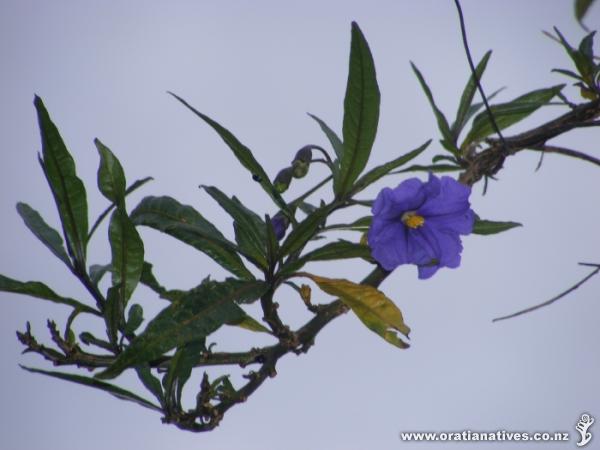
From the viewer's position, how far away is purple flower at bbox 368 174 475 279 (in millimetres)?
1296

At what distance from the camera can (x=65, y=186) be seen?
1.29 meters

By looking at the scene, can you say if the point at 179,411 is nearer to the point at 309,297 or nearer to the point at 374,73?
the point at 309,297

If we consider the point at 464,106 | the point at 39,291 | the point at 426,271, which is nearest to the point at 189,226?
the point at 39,291

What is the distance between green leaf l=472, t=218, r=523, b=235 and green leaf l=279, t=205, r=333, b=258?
1.38 ft

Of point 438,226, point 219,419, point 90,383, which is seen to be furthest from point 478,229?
point 90,383

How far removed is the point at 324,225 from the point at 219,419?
442 mm

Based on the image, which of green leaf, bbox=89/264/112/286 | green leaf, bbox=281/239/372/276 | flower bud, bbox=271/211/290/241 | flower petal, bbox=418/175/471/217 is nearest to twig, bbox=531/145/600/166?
flower petal, bbox=418/175/471/217

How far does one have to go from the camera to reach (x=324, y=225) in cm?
138

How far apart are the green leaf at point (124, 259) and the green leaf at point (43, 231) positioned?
11 cm

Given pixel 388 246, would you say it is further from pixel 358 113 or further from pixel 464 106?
pixel 464 106

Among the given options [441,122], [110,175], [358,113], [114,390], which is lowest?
[114,390]

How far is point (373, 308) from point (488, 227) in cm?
44

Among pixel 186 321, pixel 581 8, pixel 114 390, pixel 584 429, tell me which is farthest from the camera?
pixel 584 429

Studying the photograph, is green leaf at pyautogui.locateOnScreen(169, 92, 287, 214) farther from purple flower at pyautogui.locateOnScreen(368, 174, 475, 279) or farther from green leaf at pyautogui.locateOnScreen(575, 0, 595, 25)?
green leaf at pyautogui.locateOnScreen(575, 0, 595, 25)
